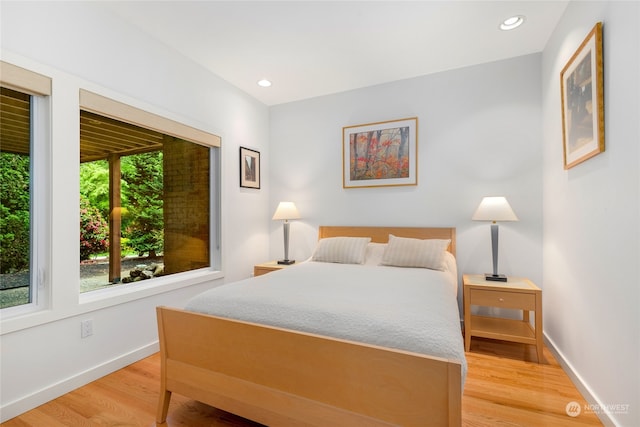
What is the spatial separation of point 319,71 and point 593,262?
9.01ft

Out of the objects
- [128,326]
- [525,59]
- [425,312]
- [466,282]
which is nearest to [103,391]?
[128,326]

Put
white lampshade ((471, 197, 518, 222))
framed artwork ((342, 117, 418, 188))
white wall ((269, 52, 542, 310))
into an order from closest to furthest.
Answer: white lampshade ((471, 197, 518, 222)), white wall ((269, 52, 542, 310)), framed artwork ((342, 117, 418, 188))

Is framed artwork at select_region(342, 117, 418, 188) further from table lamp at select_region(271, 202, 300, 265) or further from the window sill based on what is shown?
the window sill

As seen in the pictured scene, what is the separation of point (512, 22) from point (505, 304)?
7.32 feet

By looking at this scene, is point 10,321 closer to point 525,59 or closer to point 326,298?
point 326,298

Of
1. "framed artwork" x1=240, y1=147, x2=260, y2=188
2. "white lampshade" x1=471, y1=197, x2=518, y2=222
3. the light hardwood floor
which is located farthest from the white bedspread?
"framed artwork" x1=240, y1=147, x2=260, y2=188

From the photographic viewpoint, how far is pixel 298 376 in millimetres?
1313

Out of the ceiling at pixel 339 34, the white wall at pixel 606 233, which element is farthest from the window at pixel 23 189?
the white wall at pixel 606 233

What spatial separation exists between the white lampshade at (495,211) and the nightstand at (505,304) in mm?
547

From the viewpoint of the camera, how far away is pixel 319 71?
10.0 ft

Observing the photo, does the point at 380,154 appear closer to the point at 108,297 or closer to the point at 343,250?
the point at 343,250

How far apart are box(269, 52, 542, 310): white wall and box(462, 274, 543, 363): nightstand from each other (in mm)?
489

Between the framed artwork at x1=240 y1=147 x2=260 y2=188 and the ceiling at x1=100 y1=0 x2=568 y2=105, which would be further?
the framed artwork at x1=240 y1=147 x2=260 y2=188

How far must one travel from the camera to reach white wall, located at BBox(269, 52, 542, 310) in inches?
110
